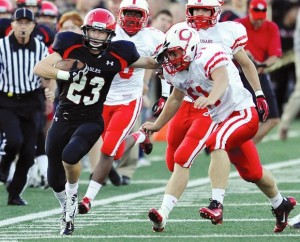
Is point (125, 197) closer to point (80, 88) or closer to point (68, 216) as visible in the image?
point (80, 88)

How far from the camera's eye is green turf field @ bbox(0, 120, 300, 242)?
704 cm

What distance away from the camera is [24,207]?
346 inches

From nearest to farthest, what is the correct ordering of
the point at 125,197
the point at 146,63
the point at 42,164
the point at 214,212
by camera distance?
the point at 214,212
the point at 146,63
the point at 125,197
the point at 42,164

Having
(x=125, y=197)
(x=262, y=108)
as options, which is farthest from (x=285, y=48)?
(x=262, y=108)

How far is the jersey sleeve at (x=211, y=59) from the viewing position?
7039 millimetres

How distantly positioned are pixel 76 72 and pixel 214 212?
121 centimetres

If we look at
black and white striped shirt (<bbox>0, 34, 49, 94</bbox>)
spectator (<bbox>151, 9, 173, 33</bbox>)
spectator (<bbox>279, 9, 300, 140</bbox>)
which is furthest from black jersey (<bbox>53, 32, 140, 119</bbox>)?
spectator (<bbox>279, 9, 300, 140</bbox>)

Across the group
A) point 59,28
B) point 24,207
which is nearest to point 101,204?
point 24,207

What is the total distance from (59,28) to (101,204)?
290 cm

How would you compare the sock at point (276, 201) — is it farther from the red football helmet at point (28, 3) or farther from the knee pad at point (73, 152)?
the red football helmet at point (28, 3)

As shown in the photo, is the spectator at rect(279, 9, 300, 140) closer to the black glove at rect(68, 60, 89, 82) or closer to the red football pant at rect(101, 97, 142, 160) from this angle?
the red football pant at rect(101, 97, 142, 160)

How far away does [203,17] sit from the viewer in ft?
26.9

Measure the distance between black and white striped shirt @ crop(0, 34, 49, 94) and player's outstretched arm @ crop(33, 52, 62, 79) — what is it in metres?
2.06

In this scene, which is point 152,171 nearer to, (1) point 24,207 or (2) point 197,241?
(1) point 24,207
